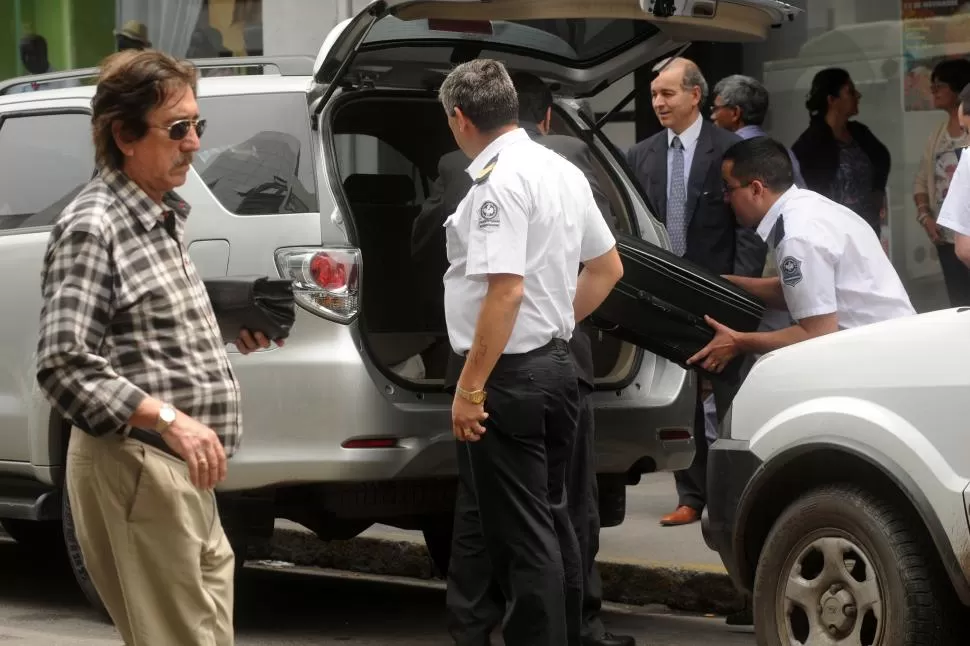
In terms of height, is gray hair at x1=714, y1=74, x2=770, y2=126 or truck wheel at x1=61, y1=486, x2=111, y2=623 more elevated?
gray hair at x1=714, y1=74, x2=770, y2=126

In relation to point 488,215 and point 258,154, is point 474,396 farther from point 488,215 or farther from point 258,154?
point 258,154

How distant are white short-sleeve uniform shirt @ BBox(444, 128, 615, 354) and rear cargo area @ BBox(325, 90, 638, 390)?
1425mm

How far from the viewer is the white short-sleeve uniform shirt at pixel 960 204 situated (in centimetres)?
686

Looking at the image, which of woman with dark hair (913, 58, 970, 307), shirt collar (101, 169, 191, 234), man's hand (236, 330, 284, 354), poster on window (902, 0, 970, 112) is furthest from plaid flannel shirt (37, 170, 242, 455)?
poster on window (902, 0, 970, 112)

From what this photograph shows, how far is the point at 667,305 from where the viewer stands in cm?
617

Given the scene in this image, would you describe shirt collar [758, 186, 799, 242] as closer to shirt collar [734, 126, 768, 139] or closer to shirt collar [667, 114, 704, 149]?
shirt collar [667, 114, 704, 149]

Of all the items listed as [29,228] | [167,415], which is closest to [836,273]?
[29,228]

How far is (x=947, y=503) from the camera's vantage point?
182 inches

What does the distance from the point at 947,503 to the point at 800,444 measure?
0.57 m

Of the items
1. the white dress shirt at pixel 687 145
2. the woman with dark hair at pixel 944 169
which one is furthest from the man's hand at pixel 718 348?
the woman with dark hair at pixel 944 169

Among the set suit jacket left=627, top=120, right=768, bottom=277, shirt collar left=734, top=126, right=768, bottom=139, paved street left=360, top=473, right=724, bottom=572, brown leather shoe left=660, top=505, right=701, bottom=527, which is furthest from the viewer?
shirt collar left=734, top=126, right=768, bottom=139

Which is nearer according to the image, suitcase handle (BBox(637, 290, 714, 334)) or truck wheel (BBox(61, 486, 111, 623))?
suitcase handle (BBox(637, 290, 714, 334))

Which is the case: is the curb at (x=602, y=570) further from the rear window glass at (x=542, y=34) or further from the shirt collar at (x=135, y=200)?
the shirt collar at (x=135, y=200)

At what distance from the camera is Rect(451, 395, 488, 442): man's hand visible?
519 cm
